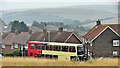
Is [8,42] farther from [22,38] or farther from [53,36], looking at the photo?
[53,36]

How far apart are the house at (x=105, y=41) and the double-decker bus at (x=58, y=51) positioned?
8928mm

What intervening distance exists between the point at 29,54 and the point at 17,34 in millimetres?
20091

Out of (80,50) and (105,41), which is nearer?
(80,50)

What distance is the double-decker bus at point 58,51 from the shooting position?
2341 cm

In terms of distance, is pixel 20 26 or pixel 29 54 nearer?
pixel 29 54

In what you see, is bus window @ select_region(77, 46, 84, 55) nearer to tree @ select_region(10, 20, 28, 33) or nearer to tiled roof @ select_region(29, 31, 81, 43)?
tiled roof @ select_region(29, 31, 81, 43)

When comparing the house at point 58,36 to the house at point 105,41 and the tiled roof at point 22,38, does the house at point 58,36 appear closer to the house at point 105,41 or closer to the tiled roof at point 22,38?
the tiled roof at point 22,38

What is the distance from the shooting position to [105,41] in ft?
116

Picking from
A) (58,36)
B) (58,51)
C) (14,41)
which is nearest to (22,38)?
(14,41)

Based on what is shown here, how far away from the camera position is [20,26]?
57688 mm

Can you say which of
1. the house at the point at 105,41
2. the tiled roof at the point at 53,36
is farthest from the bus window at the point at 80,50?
the tiled roof at the point at 53,36

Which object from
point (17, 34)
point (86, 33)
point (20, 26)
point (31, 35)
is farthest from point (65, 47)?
point (20, 26)

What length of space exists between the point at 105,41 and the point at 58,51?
11.8 m

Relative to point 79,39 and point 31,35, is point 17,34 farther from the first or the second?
point 79,39
